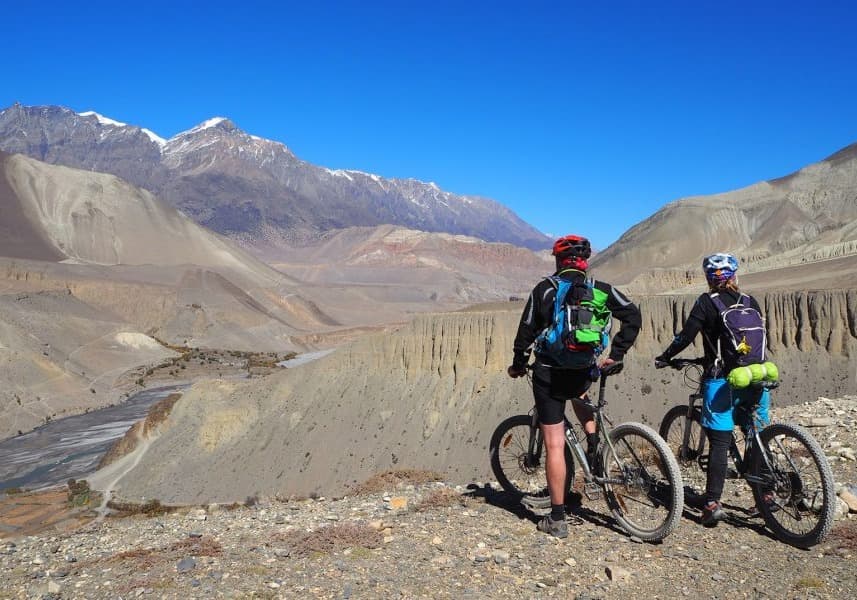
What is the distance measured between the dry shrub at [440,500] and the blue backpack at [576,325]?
2.72 m

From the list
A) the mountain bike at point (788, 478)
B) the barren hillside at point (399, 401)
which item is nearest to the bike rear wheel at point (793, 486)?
the mountain bike at point (788, 478)

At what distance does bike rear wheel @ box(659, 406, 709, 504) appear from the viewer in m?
7.03

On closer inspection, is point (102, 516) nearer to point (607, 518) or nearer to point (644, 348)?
point (644, 348)

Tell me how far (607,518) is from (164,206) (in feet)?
555

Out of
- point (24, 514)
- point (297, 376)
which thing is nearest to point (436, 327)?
point (297, 376)

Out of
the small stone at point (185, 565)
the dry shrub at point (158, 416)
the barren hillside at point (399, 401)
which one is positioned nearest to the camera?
the small stone at point (185, 565)

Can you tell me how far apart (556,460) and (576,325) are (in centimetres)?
133

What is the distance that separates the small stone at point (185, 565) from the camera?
6070 millimetres

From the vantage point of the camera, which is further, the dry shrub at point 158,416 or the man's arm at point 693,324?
the dry shrub at point 158,416

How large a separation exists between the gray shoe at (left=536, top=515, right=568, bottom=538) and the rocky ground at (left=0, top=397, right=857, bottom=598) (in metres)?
0.09

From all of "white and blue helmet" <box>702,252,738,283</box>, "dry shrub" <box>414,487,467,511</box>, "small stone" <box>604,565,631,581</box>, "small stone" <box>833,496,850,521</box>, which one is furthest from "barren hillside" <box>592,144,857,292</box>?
"small stone" <box>604,565,631,581</box>

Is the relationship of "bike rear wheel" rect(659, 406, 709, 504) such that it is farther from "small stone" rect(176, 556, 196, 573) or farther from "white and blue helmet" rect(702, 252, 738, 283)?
"small stone" rect(176, 556, 196, 573)

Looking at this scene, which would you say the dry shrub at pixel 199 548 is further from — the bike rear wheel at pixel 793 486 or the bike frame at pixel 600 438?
the bike rear wheel at pixel 793 486

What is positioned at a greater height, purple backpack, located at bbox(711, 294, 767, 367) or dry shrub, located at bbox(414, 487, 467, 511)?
purple backpack, located at bbox(711, 294, 767, 367)
